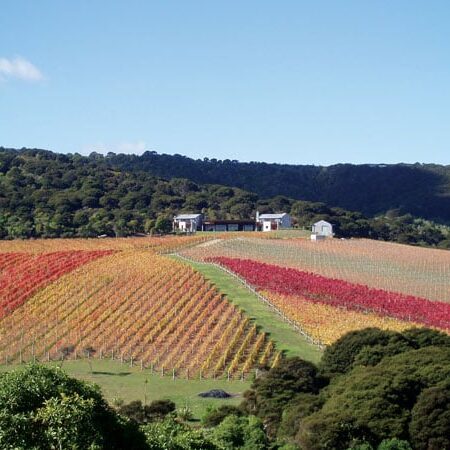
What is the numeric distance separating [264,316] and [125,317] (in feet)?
23.7

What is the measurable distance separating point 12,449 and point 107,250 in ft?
160

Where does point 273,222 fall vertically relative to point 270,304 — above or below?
above

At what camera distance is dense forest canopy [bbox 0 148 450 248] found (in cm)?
8981

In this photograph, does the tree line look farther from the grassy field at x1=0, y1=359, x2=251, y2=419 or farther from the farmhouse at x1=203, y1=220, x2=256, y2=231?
the farmhouse at x1=203, y1=220, x2=256, y2=231

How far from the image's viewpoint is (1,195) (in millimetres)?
101438

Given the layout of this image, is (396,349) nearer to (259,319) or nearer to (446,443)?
(446,443)

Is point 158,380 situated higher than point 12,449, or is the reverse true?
point 12,449

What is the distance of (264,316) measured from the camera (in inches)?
1587

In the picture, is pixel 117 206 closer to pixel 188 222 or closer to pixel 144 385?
pixel 188 222

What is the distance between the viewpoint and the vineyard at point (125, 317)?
115 ft

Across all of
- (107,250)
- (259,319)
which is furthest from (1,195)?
(259,319)

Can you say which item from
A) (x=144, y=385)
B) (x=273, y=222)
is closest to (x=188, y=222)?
(x=273, y=222)

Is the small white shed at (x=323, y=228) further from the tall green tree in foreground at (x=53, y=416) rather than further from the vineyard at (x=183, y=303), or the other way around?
the tall green tree in foreground at (x=53, y=416)

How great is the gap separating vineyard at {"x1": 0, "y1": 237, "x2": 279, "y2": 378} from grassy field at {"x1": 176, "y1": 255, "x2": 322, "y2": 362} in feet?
2.05
